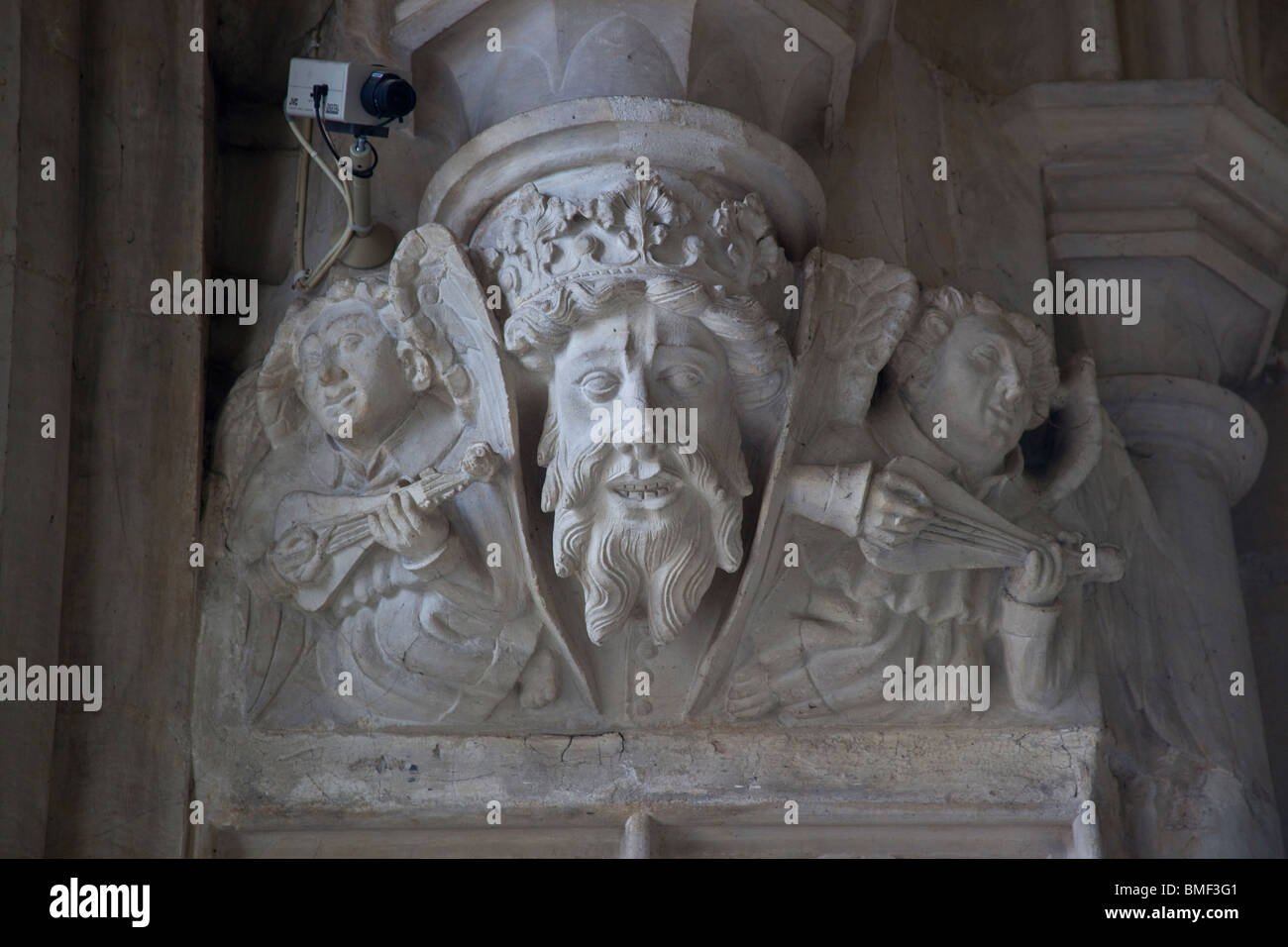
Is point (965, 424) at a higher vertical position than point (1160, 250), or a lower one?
lower

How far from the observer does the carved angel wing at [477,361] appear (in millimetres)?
2982

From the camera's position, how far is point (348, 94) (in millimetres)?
3078

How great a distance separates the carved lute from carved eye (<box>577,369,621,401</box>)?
186mm

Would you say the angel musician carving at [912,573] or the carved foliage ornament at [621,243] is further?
the angel musician carving at [912,573]

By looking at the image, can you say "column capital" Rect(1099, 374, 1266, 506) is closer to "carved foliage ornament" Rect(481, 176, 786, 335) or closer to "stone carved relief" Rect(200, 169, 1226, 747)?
"stone carved relief" Rect(200, 169, 1226, 747)

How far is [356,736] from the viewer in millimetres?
3062

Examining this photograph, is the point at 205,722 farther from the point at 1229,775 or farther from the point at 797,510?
the point at 1229,775

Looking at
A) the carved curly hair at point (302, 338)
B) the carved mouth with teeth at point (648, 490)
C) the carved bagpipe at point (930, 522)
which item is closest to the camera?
the carved mouth with teeth at point (648, 490)

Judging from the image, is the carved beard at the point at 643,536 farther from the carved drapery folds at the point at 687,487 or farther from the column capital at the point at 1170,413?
the column capital at the point at 1170,413

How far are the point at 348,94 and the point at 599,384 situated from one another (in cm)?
63

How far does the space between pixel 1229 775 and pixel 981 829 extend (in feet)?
1.34

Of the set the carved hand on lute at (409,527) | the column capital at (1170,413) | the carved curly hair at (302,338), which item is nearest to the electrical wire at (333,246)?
the carved curly hair at (302,338)

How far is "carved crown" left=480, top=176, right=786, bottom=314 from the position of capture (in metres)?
2.86
